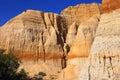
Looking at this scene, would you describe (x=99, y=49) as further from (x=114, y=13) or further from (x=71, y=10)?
(x=71, y=10)

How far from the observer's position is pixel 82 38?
60.3m

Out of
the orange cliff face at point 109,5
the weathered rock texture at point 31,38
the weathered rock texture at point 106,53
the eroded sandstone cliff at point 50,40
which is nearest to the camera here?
the weathered rock texture at point 106,53

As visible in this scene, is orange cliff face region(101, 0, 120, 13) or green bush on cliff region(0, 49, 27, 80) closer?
orange cliff face region(101, 0, 120, 13)

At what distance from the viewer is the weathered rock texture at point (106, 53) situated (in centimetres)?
3428

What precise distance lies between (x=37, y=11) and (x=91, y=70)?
110ft

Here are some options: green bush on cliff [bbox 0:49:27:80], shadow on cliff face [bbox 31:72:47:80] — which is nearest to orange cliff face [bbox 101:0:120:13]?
green bush on cliff [bbox 0:49:27:80]

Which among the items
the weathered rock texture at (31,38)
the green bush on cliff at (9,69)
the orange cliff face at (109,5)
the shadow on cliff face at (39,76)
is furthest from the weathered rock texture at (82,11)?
the orange cliff face at (109,5)

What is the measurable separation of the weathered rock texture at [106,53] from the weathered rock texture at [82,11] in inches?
1530

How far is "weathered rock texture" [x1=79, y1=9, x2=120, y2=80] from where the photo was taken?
112ft

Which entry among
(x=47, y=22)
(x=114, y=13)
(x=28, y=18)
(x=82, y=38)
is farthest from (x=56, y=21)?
(x=114, y=13)

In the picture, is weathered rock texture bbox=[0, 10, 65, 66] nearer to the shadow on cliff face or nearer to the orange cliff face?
the shadow on cliff face

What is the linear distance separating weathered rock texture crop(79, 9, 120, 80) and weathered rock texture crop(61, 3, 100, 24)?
38.9 m

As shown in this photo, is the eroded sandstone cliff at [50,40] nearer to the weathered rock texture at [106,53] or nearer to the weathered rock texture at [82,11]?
the weathered rock texture at [82,11]

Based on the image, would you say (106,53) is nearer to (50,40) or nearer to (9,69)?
(9,69)
